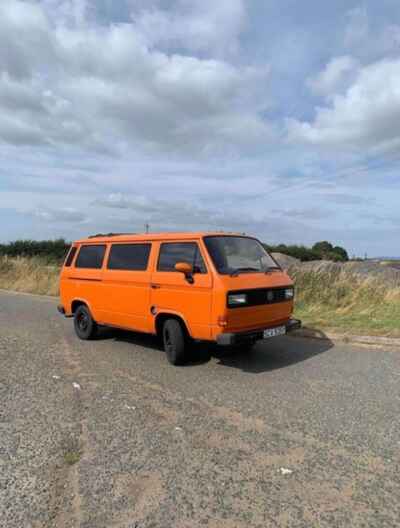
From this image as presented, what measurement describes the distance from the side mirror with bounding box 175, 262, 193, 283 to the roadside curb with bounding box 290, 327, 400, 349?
11.2ft

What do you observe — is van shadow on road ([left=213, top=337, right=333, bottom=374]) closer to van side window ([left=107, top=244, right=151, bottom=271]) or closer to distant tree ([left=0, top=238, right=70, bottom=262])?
van side window ([left=107, top=244, right=151, bottom=271])

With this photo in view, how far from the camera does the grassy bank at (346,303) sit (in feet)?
27.2

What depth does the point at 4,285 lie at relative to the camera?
62.1 ft

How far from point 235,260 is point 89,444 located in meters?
3.39

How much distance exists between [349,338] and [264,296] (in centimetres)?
270

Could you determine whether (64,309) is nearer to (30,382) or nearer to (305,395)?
(30,382)

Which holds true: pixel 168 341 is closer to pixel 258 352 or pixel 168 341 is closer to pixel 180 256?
pixel 180 256

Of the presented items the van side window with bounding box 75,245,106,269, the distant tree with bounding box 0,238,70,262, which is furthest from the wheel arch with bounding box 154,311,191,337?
the distant tree with bounding box 0,238,70,262

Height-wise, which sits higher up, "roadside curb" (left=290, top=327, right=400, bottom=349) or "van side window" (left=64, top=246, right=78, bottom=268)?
"van side window" (left=64, top=246, right=78, bottom=268)

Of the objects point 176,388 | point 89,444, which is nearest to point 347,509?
point 89,444

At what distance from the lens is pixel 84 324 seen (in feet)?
27.0

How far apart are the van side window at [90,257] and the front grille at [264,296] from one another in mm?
3317

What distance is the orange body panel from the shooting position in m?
5.56

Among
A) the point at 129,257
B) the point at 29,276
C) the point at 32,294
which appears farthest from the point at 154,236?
the point at 29,276
